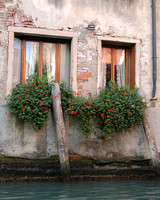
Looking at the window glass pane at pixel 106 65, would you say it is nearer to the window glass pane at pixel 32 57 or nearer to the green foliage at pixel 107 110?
the green foliage at pixel 107 110

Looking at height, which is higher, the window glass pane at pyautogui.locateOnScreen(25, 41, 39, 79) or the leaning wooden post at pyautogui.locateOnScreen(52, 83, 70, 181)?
the window glass pane at pyautogui.locateOnScreen(25, 41, 39, 79)

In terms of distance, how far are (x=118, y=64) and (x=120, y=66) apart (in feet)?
0.24

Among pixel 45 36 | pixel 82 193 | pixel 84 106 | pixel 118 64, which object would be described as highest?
pixel 45 36

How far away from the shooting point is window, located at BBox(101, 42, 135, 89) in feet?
25.8

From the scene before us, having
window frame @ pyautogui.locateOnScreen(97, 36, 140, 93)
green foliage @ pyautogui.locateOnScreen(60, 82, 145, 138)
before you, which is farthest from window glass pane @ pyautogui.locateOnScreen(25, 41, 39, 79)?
window frame @ pyautogui.locateOnScreen(97, 36, 140, 93)

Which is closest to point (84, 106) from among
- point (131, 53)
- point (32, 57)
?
point (32, 57)

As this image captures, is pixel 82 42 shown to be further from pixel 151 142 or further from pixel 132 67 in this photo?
pixel 151 142

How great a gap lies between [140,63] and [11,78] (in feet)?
10.6

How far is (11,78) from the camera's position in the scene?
6.89 m

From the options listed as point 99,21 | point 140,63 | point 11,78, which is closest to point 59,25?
point 99,21

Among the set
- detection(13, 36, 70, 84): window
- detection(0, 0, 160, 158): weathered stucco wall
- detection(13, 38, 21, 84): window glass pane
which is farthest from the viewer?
detection(13, 36, 70, 84): window

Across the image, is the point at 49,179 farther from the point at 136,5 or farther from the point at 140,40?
the point at 136,5

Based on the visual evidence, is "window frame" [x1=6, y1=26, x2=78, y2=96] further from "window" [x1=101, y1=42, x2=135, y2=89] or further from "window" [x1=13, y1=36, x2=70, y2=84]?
"window" [x1=101, y1=42, x2=135, y2=89]

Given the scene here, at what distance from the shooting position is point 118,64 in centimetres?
800
